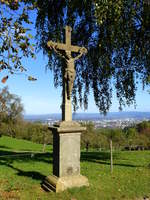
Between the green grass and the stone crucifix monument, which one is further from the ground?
the stone crucifix monument

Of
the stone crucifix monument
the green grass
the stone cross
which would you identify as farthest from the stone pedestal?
the stone cross

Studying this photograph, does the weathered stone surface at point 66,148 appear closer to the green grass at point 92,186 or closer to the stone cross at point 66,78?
the stone cross at point 66,78

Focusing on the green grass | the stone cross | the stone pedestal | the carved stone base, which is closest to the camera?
the green grass

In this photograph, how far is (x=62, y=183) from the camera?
705cm

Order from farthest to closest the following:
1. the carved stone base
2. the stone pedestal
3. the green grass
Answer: the stone pedestal, the carved stone base, the green grass

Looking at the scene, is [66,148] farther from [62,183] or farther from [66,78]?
[66,78]

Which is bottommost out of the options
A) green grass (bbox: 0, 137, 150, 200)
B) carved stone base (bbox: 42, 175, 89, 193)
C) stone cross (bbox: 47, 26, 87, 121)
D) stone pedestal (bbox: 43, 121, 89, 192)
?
green grass (bbox: 0, 137, 150, 200)

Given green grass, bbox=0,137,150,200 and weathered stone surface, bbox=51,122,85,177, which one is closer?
green grass, bbox=0,137,150,200

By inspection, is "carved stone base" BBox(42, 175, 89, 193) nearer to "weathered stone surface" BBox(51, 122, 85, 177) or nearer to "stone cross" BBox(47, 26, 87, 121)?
"weathered stone surface" BBox(51, 122, 85, 177)

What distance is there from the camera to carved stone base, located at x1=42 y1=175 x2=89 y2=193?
7.00 metres

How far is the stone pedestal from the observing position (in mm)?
7125

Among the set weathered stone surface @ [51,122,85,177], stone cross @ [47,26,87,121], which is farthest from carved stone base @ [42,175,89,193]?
stone cross @ [47,26,87,121]

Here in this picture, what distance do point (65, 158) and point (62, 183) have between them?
2.33ft

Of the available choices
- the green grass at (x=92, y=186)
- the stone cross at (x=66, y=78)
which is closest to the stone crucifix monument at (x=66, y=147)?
the stone cross at (x=66, y=78)
